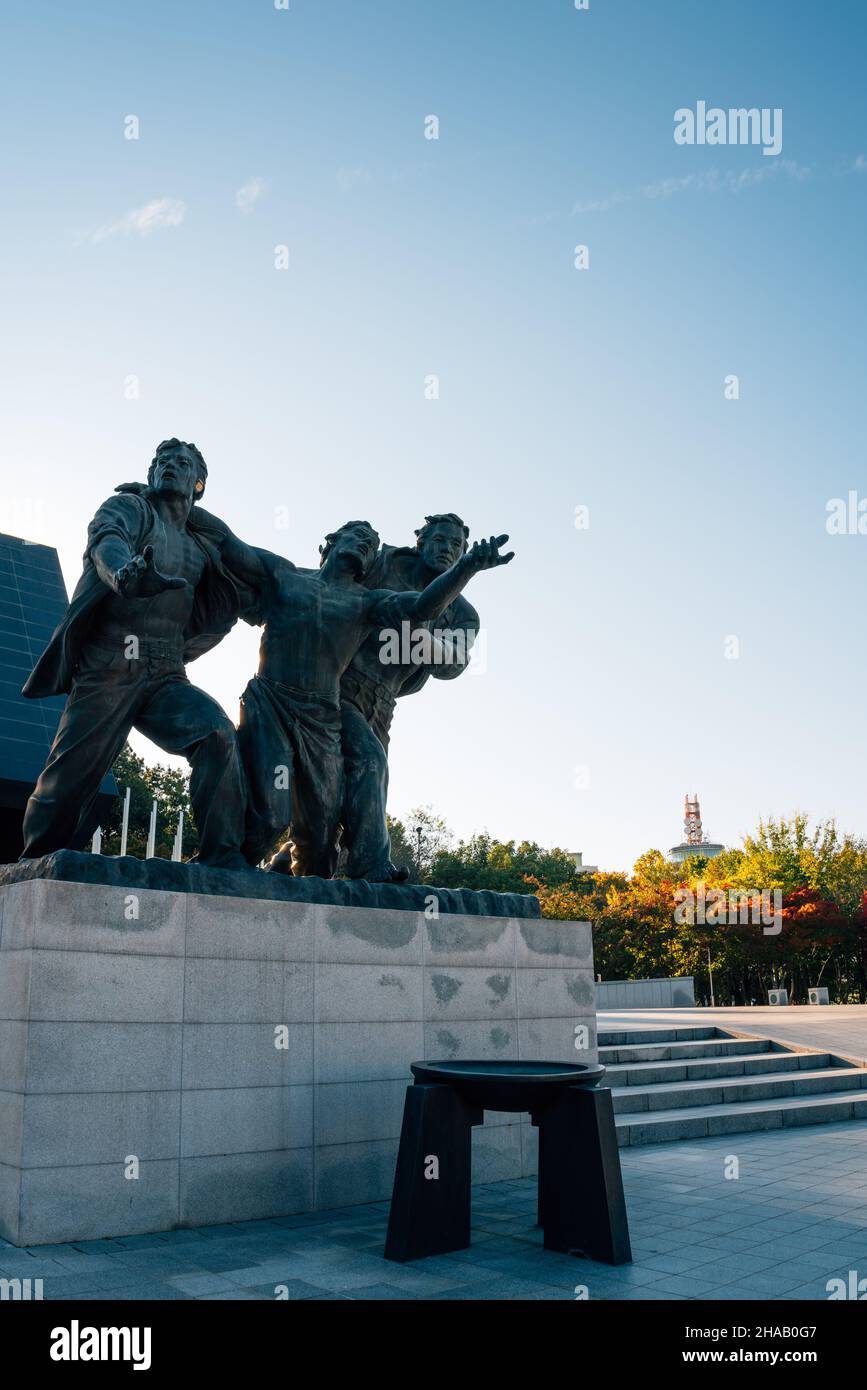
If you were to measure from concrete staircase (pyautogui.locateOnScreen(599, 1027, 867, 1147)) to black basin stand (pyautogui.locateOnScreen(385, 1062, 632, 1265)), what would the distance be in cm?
283

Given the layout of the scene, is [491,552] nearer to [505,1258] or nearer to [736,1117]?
[505,1258]

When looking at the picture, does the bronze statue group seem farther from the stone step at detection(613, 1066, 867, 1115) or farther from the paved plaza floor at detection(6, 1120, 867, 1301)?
the stone step at detection(613, 1066, 867, 1115)

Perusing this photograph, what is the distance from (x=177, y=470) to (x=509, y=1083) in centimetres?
396

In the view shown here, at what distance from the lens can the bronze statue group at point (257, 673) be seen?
562 centimetres

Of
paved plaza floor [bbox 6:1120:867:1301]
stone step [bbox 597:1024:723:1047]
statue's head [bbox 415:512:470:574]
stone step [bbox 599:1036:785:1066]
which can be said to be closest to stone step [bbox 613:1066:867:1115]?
stone step [bbox 599:1036:785:1066]

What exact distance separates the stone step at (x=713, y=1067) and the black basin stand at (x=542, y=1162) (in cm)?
420

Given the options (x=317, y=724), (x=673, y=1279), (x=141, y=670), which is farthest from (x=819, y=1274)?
(x=141, y=670)

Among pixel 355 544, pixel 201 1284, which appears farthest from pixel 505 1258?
pixel 355 544

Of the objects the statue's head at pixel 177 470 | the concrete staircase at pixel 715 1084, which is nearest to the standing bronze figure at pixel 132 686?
the statue's head at pixel 177 470

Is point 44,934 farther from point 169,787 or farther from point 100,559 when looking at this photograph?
point 169,787

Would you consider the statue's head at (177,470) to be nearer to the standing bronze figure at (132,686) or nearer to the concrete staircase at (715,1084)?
the standing bronze figure at (132,686)

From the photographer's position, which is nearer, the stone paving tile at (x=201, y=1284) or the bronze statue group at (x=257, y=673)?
the stone paving tile at (x=201, y=1284)

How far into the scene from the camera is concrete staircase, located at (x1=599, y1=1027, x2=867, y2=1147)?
8.11m

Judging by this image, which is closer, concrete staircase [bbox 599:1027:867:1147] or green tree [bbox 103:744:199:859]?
concrete staircase [bbox 599:1027:867:1147]
